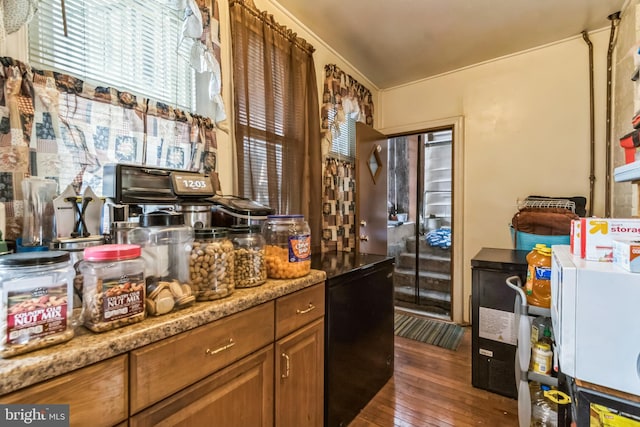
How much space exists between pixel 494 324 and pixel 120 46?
2.63m

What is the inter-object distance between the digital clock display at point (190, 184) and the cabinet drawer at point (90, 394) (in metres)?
0.59

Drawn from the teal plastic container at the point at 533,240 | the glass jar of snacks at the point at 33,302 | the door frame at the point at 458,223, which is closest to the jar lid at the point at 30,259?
the glass jar of snacks at the point at 33,302

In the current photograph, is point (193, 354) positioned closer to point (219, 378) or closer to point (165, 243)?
point (219, 378)

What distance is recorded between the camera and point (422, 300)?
13.0ft

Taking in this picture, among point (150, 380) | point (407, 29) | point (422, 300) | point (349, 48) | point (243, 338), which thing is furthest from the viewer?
point (422, 300)

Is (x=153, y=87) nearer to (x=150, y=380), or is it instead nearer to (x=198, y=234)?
(x=198, y=234)

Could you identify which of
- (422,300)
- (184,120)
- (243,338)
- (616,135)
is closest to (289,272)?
(243,338)

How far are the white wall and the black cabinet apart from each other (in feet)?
3.41

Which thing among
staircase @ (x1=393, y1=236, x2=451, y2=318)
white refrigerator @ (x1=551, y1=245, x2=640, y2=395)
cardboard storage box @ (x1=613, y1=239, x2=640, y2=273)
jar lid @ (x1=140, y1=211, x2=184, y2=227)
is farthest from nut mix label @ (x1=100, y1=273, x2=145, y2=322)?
staircase @ (x1=393, y1=236, x2=451, y2=318)

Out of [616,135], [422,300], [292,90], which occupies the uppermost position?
[292,90]

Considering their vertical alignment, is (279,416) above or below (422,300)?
above

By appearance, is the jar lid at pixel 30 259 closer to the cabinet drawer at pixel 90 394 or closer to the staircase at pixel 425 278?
the cabinet drawer at pixel 90 394

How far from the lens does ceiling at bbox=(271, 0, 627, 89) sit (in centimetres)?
211

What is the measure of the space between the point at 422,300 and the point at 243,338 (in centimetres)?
342
